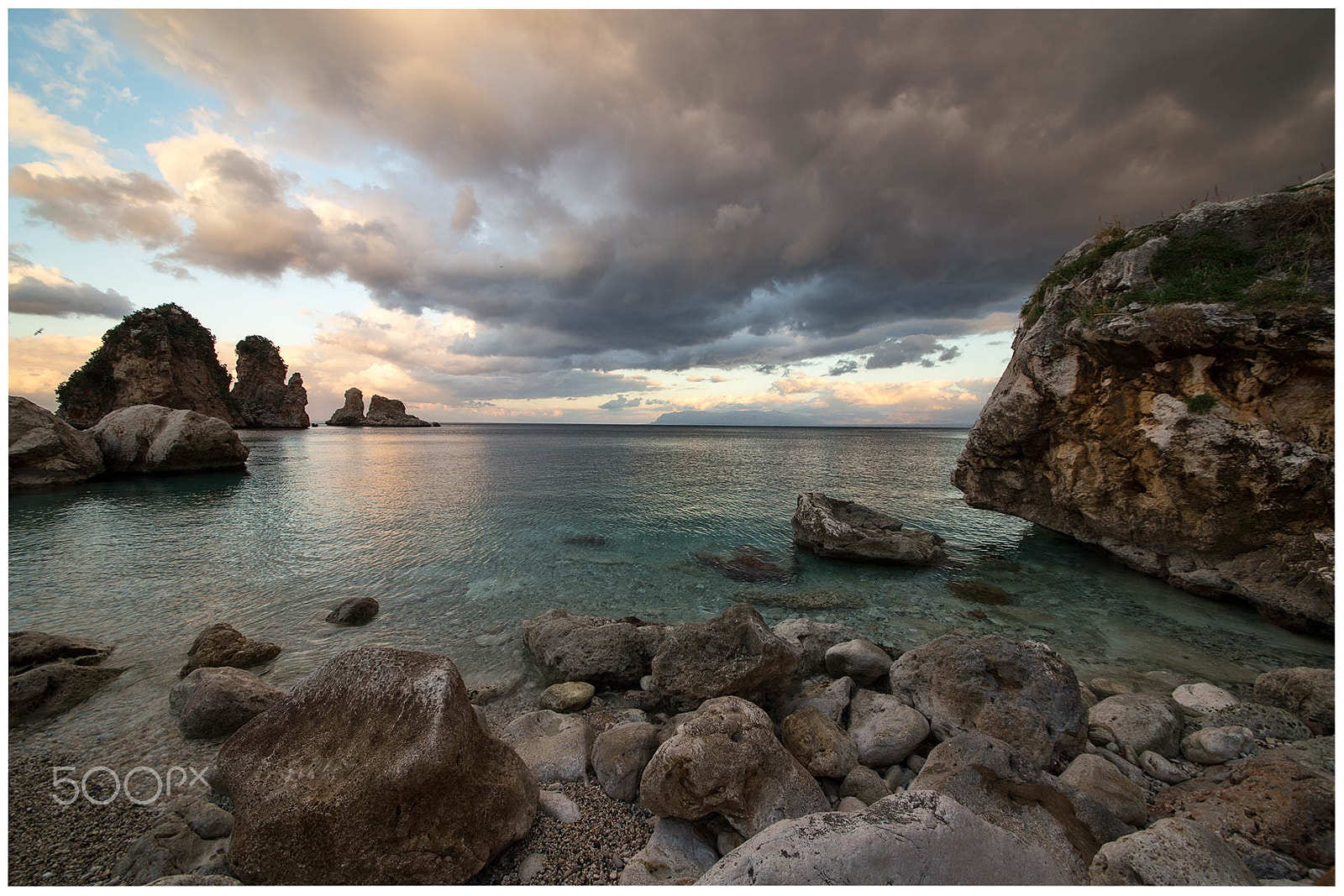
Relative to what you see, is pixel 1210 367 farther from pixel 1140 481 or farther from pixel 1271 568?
pixel 1271 568

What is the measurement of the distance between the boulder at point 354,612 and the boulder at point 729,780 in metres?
10.8

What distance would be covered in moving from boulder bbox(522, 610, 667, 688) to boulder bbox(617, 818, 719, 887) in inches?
168

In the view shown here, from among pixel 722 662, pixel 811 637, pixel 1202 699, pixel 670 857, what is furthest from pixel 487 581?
pixel 1202 699

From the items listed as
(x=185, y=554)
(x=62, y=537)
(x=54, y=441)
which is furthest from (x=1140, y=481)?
(x=54, y=441)

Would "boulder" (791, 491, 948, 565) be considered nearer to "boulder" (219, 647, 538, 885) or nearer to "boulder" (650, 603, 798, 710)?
"boulder" (650, 603, 798, 710)

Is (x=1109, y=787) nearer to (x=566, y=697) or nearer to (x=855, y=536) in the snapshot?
(x=566, y=697)

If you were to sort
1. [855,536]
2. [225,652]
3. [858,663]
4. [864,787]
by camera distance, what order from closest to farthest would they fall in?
[864,787], [858,663], [225,652], [855,536]

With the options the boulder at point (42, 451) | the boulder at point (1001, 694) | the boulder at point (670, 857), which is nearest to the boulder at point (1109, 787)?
the boulder at point (1001, 694)

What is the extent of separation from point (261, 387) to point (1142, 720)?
17565 cm

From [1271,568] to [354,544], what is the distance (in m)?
31.1

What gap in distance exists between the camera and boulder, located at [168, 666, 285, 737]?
742 cm

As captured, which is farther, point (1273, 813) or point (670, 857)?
point (670, 857)

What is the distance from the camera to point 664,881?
4.83 m

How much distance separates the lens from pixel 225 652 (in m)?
9.91
